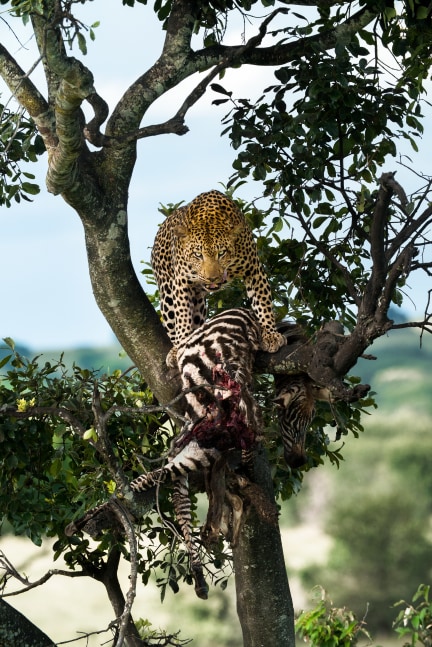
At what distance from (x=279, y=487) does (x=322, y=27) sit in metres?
2.77

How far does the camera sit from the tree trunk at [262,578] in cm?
557

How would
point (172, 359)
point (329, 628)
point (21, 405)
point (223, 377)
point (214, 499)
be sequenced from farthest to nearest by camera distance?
1. point (329, 628)
2. point (21, 405)
3. point (172, 359)
4. point (223, 377)
5. point (214, 499)

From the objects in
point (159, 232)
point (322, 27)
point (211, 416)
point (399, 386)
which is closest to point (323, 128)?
point (322, 27)

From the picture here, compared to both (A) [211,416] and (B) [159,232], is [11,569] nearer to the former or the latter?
(A) [211,416]

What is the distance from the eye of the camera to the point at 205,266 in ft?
17.6

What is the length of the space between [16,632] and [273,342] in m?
1.84

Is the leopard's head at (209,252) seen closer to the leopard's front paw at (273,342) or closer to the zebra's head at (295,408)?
the leopard's front paw at (273,342)

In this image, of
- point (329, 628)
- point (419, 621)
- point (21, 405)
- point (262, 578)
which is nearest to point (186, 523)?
point (262, 578)

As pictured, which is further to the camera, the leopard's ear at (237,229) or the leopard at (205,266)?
the leopard's ear at (237,229)

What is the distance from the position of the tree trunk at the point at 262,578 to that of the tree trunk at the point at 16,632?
1149 millimetres

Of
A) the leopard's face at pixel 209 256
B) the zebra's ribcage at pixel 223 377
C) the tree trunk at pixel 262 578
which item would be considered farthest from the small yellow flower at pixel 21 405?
the tree trunk at pixel 262 578

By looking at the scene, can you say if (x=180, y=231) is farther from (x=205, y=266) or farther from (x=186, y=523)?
(x=186, y=523)

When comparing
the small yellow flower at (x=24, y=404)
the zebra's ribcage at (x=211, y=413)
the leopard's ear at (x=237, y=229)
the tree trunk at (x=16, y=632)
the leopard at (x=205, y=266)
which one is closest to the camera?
the zebra's ribcage at (x=211, y=413)

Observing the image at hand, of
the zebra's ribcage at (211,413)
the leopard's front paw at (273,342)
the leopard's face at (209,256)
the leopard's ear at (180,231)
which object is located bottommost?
the zebra's ribcage at (211,413)
